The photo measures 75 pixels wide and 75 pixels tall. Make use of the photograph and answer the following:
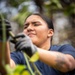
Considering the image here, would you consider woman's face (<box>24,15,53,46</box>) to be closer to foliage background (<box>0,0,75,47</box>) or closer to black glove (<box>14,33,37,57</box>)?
foliage background (<box>0,0,75,47</box>)

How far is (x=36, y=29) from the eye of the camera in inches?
126

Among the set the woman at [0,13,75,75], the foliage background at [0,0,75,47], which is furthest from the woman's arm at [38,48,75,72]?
the foliage background at [0,0,75,47]

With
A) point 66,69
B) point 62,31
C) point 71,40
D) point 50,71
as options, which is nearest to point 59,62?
point 66,69

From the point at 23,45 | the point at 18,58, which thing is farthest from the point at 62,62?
the point at 23,45

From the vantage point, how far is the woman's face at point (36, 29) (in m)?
3.12

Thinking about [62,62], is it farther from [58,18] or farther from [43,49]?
[58,18]

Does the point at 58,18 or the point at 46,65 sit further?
the point at 58,18

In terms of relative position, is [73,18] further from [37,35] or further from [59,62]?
[59,62]

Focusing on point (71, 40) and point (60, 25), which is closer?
point (71, 40)

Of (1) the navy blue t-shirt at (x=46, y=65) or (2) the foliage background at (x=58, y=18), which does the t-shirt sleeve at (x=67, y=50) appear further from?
(2) the foliage background at (x=58, y=18)

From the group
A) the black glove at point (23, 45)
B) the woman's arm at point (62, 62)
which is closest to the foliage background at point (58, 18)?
the woman's arm at point (62, 62)

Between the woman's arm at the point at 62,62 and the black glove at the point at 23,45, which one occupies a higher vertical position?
the black glove at the point at 23,45

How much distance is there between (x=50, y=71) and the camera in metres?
2.98

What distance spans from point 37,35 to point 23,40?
3.41 ft
